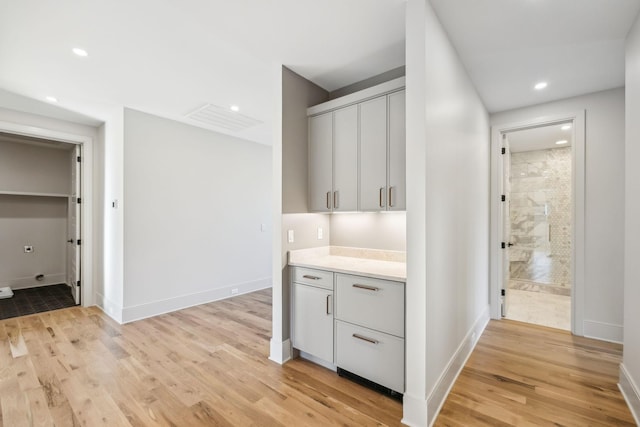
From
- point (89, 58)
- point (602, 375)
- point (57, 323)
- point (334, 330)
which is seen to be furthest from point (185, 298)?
point (602, 375)

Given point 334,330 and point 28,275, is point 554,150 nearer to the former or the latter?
point 334,330

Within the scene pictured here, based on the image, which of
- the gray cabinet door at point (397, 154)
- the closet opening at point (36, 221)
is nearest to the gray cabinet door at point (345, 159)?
the gray cabinet door at point (397, 154)

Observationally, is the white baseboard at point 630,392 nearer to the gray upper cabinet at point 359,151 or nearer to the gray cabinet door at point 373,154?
the gray upper cabinet at point 359,151

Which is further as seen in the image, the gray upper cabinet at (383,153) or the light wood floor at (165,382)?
the gray upper cabinet at (383,153)

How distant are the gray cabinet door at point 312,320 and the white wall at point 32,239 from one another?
5.54m

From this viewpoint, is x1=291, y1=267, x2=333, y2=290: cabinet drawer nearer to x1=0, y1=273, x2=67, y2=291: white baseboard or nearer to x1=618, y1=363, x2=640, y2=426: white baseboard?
x1=618, y1=363, x2=640, y2=426: white baseboard

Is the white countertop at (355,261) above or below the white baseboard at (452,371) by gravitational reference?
above

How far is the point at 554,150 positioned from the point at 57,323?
327 inches

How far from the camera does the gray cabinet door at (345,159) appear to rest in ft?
8.18

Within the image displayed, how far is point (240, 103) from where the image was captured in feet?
11.3

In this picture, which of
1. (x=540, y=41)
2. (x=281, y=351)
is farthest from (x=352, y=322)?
(x=540, y=41)

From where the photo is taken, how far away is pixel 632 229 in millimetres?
1969

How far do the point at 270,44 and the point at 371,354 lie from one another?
2.53 meters

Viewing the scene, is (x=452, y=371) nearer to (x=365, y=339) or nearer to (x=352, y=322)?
(x=365, y=339)
